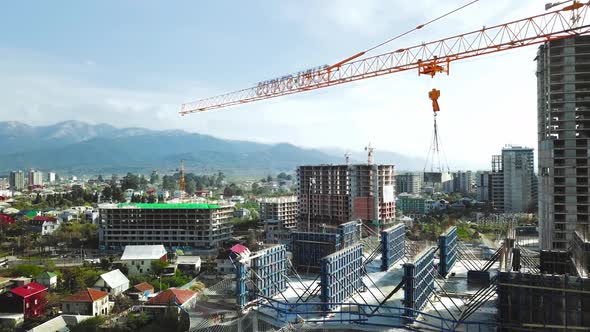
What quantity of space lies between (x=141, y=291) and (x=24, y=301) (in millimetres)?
4198

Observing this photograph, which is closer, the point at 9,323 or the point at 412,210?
the point at 9,323

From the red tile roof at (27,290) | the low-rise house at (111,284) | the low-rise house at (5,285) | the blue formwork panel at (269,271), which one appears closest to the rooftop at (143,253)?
the low-rise house at (111,284)

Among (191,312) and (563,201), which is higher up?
(563,201)

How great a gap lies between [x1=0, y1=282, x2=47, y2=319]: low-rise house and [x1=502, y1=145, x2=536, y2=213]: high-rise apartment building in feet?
129

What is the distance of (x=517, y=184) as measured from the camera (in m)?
44.0

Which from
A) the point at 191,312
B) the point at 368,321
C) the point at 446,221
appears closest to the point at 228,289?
the point at 191,312

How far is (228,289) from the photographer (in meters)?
15.7

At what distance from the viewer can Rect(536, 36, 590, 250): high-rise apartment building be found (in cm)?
1972

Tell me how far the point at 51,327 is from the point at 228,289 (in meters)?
6.25

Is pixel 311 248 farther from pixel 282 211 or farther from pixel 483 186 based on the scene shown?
pixel 483 186

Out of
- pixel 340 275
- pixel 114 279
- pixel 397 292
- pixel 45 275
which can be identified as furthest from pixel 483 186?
pixel 45 275

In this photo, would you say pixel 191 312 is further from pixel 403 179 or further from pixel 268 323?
pixel 403 179

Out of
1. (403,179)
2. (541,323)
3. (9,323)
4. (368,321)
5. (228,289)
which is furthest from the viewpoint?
(403,179)

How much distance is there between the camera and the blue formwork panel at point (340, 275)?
12836mm
